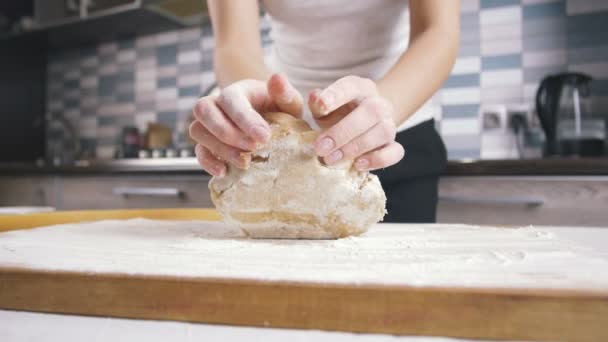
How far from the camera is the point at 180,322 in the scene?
39 cm

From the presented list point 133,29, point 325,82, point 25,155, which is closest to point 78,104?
point 25,155

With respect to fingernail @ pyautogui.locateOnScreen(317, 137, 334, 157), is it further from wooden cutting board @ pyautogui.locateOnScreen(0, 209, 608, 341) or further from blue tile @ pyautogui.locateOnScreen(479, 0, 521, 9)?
blue tile @ pyautogui.locateOnScreen(479, 0, 521, 9)

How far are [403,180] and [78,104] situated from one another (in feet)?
7.96

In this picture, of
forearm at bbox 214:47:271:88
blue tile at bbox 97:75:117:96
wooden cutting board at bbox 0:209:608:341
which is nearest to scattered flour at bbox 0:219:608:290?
wooden cutting board at bbox 0:209:608:341

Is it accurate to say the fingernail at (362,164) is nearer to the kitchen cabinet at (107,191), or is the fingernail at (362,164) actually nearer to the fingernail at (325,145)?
the fingernail at (325,145)

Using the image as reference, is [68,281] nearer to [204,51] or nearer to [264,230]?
[264,230]

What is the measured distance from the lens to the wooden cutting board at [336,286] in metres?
0.34

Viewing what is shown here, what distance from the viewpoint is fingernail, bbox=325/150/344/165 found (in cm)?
61

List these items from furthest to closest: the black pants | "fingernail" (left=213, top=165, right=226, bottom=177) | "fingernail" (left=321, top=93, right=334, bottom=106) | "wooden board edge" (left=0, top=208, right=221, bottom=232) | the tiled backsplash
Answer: the tiled backsplash, the black pants, "wooden board edge" (left=0, top=208, right=221, bottom=232), "fingernail" (left=213, top=165, right=226, bottom=177), "fingernail" (left=321, top=93, right=334, bottom=106)

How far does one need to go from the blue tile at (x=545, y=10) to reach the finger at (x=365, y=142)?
5.05ft

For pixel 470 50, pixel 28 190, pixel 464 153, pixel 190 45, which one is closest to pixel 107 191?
pixel 28 190

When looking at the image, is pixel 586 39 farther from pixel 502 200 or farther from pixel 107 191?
pixel 107 191

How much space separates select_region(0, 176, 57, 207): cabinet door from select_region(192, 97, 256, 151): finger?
159 cm

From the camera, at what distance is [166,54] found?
2.51m
